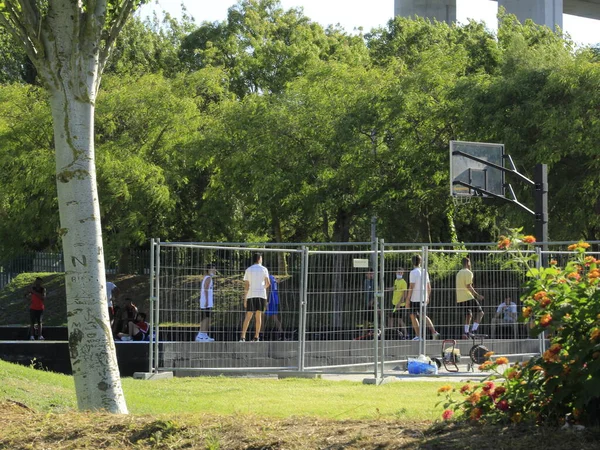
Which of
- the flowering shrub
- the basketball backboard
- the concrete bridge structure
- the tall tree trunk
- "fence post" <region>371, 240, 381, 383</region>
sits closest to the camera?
the flowering shrub

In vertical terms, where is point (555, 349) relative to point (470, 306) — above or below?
below

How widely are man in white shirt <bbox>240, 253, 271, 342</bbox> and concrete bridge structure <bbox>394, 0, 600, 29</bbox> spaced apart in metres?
35.6

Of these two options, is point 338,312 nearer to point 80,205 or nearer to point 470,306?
point 470,306

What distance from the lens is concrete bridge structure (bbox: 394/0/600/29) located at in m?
46.3

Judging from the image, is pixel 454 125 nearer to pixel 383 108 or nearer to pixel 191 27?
pixel 383 108

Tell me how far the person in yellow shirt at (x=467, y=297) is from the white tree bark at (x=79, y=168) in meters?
7.30

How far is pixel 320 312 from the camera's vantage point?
14.3m

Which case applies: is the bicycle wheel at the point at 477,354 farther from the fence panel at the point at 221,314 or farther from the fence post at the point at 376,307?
the fence panel at the point at 221,314

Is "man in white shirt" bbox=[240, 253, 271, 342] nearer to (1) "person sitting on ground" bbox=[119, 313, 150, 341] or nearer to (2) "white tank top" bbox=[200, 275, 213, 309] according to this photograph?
(2) "white tank top" bbox=[200, 275, 213, 309]

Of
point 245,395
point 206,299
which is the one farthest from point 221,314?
point 245,395

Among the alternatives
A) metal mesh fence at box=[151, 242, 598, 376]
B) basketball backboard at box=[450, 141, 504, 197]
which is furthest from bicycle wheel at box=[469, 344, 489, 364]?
basketball backboard at box=[450, 141, 504, 197]

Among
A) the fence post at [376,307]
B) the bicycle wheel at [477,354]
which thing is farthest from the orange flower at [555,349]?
the bicycle wheel at [477,354]

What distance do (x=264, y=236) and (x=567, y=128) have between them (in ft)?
52.0

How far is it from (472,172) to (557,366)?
45.8ft
